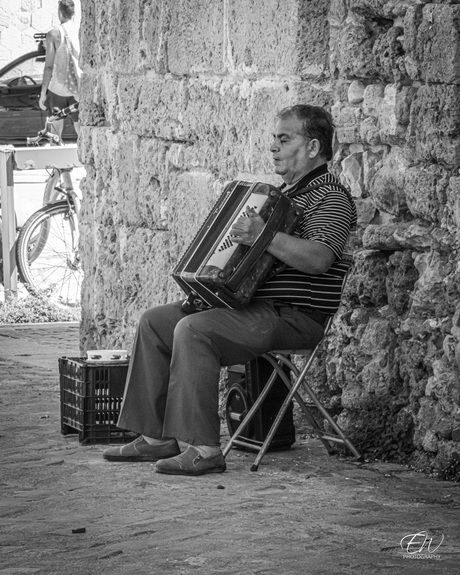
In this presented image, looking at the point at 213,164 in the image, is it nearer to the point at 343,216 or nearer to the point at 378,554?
the point at 343,216

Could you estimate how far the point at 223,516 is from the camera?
489 cm

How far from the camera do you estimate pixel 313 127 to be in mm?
5824

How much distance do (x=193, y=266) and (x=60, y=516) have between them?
4.12 feet

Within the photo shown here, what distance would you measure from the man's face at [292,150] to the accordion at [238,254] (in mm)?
271

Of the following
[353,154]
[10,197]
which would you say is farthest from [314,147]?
[10,197]

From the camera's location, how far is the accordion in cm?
554

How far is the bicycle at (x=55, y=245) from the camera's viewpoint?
10.8 metres

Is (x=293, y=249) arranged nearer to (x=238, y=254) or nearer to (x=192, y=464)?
(x=238, y=254)

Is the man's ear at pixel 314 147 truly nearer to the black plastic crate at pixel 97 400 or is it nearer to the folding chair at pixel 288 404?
the folding chair at pixel 288 404

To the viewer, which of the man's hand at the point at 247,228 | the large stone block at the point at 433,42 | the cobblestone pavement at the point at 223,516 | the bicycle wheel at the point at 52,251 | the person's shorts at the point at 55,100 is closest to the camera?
the cobblestone pavement at the point at 223,516

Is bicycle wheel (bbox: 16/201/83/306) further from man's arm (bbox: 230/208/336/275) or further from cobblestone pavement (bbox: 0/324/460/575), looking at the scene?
man's arm (bbox: 230/208/336/275)

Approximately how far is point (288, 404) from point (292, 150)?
3.51 feet

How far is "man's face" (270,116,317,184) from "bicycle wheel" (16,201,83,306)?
5151 millimetres

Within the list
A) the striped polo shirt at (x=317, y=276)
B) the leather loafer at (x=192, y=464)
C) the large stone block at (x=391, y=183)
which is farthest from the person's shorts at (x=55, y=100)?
the leather loafer at (x=192, y=464)
